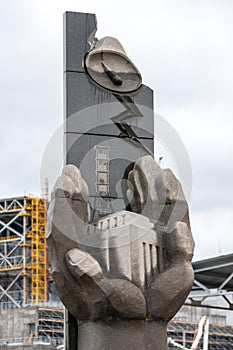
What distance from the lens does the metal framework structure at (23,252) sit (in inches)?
2178

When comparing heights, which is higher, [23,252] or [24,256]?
[23,252]

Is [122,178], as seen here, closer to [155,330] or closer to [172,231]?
[172,231]

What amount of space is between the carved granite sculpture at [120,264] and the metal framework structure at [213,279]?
8.63m

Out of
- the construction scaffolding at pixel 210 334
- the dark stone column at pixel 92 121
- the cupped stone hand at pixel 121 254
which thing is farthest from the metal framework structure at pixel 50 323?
the cupped stone hand at pixel 121 254

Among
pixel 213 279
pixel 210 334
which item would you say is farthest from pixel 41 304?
pixel 213 279

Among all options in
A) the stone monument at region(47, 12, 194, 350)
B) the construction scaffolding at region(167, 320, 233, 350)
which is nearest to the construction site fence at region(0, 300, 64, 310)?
the construction scaffolding at region(167, 320, 233, 350)

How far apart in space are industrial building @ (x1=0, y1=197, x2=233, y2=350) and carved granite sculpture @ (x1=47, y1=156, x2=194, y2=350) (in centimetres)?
3442

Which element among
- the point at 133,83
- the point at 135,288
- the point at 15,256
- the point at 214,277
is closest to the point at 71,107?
the point at 133,83

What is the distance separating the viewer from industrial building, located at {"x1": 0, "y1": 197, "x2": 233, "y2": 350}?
4816cm

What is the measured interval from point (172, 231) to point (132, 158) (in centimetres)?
178

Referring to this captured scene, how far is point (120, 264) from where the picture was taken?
1233 cm

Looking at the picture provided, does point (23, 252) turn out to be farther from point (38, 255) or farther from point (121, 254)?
point (121, 254)

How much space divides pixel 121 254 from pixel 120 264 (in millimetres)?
141

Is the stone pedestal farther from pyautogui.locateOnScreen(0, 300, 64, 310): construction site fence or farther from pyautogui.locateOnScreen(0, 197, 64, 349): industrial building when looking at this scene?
pyautogui.locateOnScreen(0, 197, 64, 349): industrial building
